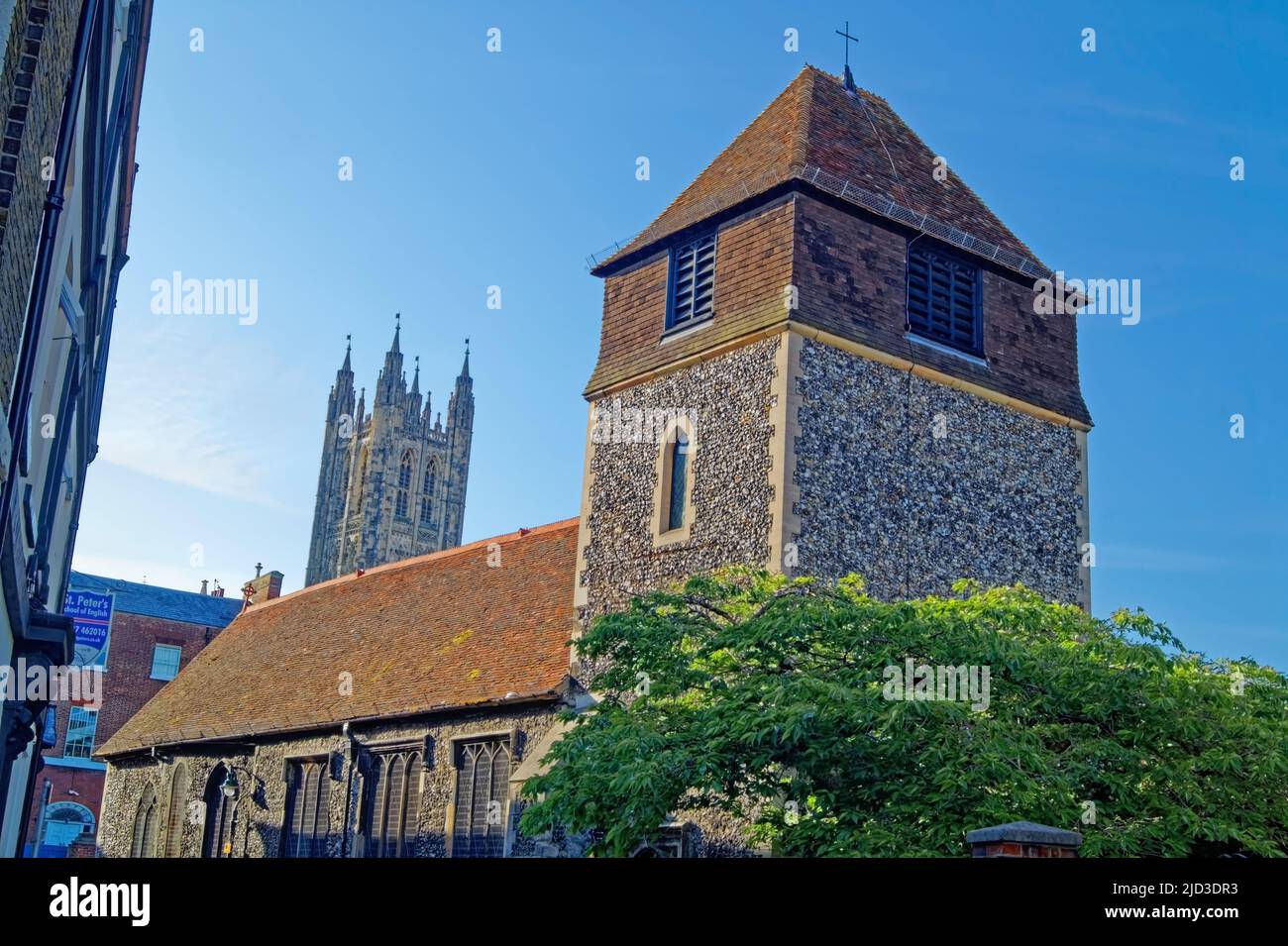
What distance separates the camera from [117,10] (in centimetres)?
1125

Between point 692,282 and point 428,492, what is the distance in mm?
69374

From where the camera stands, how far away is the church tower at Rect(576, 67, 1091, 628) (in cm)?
1750

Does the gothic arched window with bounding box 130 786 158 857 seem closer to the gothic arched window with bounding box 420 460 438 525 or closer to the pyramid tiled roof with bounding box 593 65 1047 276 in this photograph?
the pyramid tiled roof with bounding box 593 65 1047 276

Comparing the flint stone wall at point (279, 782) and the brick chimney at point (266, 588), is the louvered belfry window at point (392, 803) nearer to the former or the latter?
the flint stone wall at point (279, 782)

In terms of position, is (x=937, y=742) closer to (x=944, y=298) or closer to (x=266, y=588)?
(x=944, y=298)

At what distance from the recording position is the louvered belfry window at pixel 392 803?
2162cm

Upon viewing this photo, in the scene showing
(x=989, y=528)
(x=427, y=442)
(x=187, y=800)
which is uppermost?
Answer: (x=427, y=442)

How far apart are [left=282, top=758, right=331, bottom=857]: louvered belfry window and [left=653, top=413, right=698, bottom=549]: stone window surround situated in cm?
889

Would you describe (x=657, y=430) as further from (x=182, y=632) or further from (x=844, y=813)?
(x=182, y=632)

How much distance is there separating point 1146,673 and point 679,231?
10840 mm
